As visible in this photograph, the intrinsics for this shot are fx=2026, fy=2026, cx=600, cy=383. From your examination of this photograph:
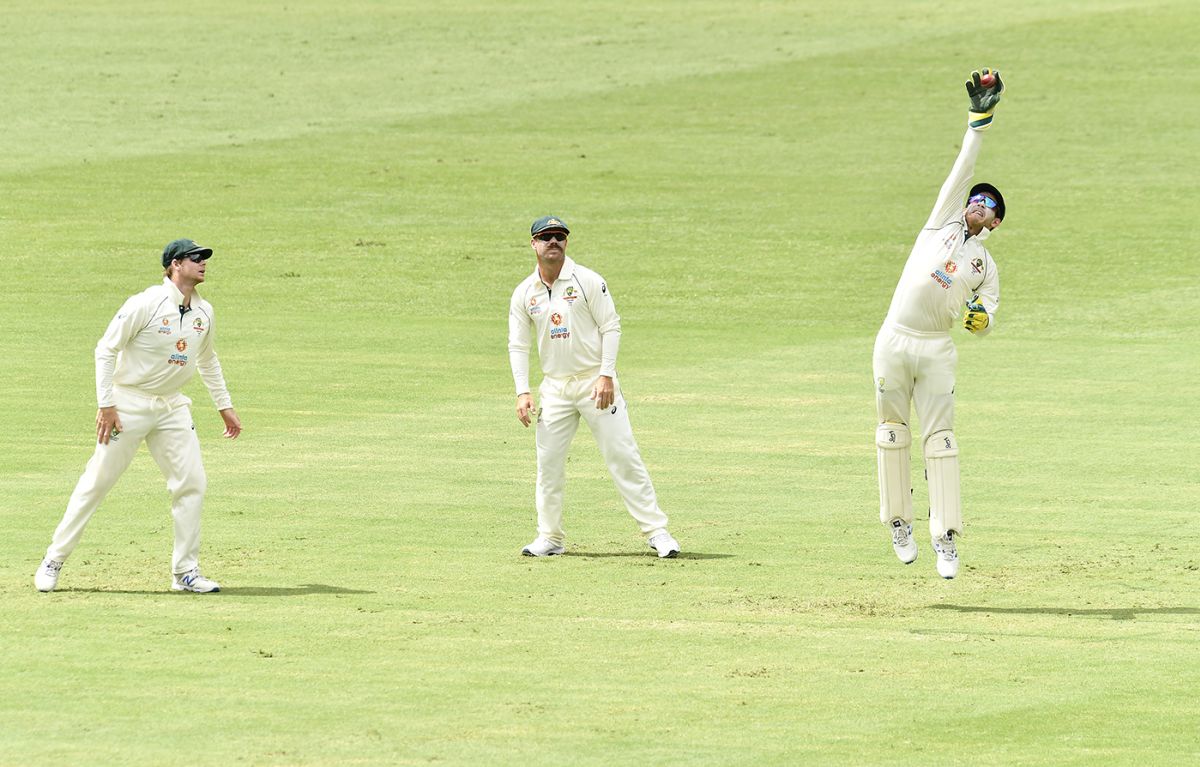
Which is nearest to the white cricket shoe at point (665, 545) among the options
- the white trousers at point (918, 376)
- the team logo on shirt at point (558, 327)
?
the team logo on shirt at point (558, 327)

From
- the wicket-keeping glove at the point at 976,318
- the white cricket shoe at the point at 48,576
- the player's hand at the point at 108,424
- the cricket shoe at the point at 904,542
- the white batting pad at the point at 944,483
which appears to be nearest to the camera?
the player's hand at the point at 108,424

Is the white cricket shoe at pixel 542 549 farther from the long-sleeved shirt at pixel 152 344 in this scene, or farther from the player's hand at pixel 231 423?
the long-sleeved shirt at pixel 152 344

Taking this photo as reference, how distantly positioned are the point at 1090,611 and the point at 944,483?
1.32m

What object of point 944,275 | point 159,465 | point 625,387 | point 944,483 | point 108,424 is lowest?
point 944,483

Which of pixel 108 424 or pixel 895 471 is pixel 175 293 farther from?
pixel 895 471

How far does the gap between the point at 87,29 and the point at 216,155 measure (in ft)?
52.3

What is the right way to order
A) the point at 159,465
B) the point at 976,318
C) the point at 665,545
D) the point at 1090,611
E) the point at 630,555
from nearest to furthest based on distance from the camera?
1. the point at 1090,611
2. the point at 159,465
3. the point at 976,318
4. the point at 665,545
5. the point at 630,555

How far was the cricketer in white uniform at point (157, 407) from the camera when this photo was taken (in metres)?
13.1

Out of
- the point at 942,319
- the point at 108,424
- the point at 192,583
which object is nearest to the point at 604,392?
the point at 942,319

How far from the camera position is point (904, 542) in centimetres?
1390

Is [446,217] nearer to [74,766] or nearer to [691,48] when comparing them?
[691,48]

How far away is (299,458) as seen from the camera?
61.5 ft

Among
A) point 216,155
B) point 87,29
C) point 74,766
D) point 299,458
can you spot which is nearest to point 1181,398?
point 299,458

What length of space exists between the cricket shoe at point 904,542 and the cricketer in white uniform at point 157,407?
459cm
